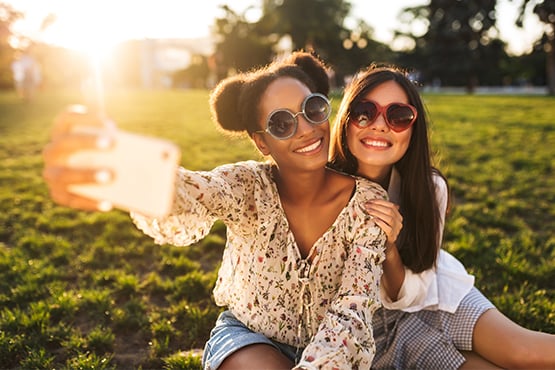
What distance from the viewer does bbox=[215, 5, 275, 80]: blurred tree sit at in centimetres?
3791

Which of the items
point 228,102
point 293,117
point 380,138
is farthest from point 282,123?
point 380,138

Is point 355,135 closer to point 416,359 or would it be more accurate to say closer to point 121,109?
point 416,359

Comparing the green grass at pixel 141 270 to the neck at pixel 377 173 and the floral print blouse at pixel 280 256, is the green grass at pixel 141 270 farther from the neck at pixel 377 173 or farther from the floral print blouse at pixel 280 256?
the neck at pixel 377 173

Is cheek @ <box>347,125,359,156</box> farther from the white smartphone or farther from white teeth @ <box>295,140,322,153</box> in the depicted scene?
the white smartphone

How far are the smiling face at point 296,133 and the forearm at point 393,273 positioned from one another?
0.65 meters

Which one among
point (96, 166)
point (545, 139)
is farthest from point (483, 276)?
point (545, 139)

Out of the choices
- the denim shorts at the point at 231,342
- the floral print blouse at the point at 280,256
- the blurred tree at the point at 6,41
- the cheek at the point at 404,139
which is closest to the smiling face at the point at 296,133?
the floral print blouse at the point at 280,256

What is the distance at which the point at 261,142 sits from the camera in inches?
106

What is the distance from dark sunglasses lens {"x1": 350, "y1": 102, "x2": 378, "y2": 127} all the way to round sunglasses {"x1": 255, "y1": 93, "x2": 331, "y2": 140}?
435mm

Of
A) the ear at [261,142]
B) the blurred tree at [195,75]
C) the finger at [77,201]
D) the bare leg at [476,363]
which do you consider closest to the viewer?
the finger at [77,201]

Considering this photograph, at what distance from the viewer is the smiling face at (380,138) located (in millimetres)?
2906

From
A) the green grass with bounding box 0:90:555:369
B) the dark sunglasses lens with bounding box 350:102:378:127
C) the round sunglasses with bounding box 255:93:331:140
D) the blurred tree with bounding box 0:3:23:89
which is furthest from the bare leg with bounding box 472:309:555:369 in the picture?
the blurred tree with bounding box 0:3:23:89

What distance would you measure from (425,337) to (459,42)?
1547 inches

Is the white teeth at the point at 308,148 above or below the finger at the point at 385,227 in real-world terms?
above
